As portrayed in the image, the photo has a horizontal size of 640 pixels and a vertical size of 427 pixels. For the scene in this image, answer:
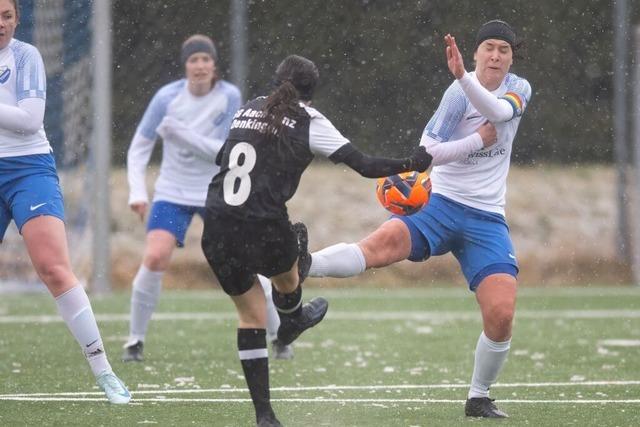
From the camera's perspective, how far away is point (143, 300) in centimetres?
916

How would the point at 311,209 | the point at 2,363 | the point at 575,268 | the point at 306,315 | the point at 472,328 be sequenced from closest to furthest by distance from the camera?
the point at 306,315 → the point at 2,363 → the point at 472,328 → the point at 575,268 → the point at 311,209

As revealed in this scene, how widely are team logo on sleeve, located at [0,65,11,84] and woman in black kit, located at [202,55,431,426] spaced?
52.9 inches

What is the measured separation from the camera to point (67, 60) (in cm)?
1406

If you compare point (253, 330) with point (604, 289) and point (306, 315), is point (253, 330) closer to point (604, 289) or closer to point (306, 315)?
point (306, 315)

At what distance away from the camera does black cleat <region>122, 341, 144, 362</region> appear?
29.3ft

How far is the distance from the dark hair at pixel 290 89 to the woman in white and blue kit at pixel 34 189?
4.40 ft

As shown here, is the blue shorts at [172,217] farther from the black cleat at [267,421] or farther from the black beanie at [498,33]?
the black cleat at [267,421]

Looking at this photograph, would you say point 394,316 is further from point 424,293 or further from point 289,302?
point 289,302

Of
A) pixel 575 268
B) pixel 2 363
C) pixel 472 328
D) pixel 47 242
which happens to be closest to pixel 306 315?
pixel 47 242

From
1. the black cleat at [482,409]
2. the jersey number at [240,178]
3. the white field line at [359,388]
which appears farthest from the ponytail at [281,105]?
the white field line at [359,388]

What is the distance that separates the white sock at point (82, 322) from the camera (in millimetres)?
6727

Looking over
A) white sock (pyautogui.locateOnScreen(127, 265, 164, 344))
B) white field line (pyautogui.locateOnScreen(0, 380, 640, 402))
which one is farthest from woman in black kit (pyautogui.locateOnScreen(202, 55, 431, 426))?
white sock (pyautogui.locateOnScreen(127, 265, 164, 344))

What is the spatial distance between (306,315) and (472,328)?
472 cm

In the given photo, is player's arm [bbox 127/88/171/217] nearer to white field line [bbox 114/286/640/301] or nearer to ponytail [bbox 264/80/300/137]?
ponytail [bbox 264/80/300/137]
